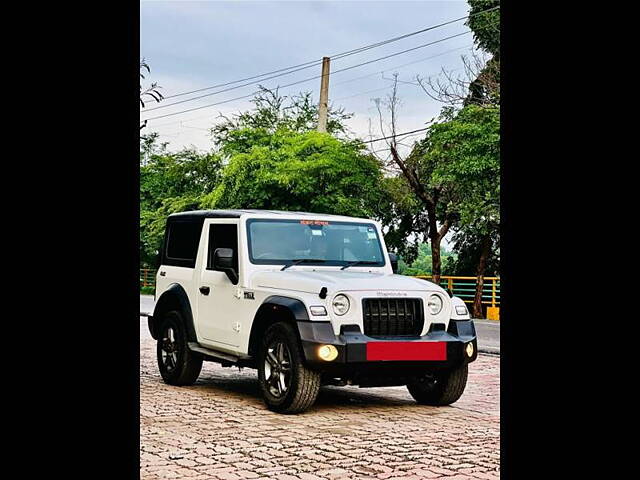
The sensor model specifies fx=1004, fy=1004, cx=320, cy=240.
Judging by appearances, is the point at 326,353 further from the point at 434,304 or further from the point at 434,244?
the point at 434,244

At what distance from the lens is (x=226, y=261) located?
10.7 m

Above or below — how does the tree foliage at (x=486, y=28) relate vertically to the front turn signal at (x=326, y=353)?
above

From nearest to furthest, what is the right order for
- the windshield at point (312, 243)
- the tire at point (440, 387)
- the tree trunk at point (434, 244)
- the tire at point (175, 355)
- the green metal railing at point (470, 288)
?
the tire at point (440, 387), the windshield at point (312, 243), the tire at point (175, 355), the green metal railing at point (470, 288), the tree trunk at point (434, 244)

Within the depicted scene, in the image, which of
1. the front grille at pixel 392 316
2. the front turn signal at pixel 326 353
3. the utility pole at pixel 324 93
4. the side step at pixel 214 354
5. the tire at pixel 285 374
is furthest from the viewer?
the utility pole at pixel 324 93

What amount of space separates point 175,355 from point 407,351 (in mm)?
3449

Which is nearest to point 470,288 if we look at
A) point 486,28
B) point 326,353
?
point 486,28

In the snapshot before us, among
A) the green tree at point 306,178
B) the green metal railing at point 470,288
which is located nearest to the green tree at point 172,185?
the green tree at point 306,178

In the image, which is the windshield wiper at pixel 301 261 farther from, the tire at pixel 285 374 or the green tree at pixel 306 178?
the green tree at pixel 306 178

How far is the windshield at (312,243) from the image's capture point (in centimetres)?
1099

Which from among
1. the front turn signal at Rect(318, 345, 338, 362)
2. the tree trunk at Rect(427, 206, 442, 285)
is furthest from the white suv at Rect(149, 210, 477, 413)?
the tree trunk at Rect(427, 206, 442, 285)

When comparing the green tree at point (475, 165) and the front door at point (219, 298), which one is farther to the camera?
the green tree at point (475, 165)
